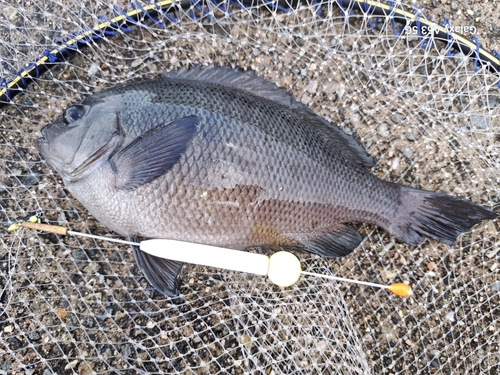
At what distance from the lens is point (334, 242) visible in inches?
82.4

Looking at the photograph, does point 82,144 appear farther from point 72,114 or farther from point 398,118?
point 398,118

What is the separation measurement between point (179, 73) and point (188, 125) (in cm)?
37

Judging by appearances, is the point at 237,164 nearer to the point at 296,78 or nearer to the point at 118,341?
the point at 296,78

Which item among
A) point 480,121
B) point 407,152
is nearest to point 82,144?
point 407,152

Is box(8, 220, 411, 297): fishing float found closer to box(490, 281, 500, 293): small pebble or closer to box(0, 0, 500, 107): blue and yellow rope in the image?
box(0, 0, 500, 107): blue and yellow rope

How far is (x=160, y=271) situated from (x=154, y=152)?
570 millimetres

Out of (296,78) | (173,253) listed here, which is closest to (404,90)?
(296,78)

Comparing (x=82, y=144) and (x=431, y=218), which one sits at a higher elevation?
(x=82, y=144)

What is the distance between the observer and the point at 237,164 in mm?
1857

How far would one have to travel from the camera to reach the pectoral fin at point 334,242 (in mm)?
2066

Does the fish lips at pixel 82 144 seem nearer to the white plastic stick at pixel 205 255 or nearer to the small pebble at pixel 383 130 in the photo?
the white plastic stick at pixel 205 255

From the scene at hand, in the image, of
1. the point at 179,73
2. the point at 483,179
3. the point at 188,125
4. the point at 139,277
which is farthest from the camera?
the point at 483,179

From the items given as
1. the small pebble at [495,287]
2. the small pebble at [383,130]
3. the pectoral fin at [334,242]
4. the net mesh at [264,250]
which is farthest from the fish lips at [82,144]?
the small pebble at [495,287]

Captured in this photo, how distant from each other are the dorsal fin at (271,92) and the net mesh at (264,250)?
0.81ft
